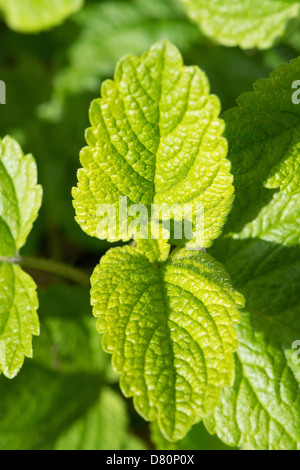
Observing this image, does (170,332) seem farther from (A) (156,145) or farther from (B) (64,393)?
(B) (64,393)

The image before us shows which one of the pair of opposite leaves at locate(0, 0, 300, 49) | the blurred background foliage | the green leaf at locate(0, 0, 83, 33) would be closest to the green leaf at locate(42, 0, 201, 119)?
the blurred background foliage

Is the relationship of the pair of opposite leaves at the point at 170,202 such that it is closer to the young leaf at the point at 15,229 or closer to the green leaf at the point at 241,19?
the young leaf at the point at 15,229

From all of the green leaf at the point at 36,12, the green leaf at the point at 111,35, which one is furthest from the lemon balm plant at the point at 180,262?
the green leaf at the point at 111,35

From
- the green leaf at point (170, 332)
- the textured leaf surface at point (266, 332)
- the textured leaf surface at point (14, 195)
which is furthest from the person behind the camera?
the textured leaf surface at point (14, 195)

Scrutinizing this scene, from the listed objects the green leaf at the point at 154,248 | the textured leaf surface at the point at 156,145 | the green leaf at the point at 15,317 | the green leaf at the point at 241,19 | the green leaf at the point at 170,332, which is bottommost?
the green leaf at the point at 15,317

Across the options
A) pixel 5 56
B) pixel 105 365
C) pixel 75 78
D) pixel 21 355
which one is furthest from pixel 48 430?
pixel 5 56
